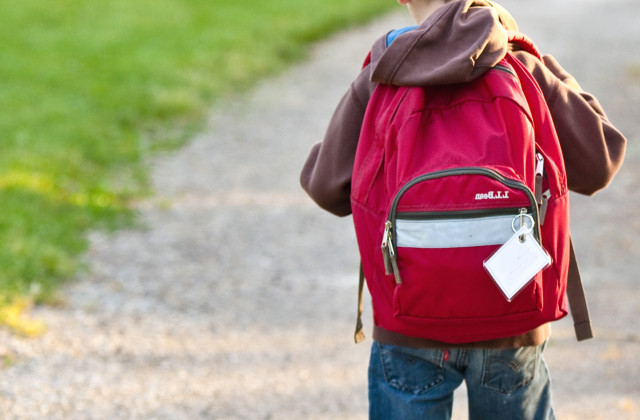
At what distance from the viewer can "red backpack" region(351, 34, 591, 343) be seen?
5.58 ft

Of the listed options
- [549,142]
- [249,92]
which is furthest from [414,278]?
[249,92]

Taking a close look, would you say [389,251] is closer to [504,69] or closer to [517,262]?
[517,262]

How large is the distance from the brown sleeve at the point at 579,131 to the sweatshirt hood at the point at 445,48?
0.15 metres

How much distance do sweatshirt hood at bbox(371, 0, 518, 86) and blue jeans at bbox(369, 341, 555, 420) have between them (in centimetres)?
62

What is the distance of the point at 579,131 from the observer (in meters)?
1.88

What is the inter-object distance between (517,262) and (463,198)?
17 cm

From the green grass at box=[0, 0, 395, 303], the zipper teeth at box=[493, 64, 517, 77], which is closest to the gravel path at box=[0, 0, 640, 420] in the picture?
the green grass at box=[0, 0, 395, 303]

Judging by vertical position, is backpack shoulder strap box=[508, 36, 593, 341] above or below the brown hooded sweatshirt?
below

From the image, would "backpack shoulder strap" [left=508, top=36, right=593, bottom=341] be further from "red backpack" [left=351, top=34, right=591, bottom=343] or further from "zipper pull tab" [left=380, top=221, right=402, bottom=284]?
"zipper pull tab" [left=380, top=221, right=402, bottom=284]

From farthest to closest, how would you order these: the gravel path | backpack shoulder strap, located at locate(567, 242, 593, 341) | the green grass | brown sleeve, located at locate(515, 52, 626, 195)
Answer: the green grass, the gravel path, backpack shoulder strap, located at locate(567, 242, 593, 341), brown sleeve, located at locate(515, 52, 626, 195)

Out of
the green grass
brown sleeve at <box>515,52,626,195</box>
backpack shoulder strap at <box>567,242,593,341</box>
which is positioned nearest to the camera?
brown sleeve at <box>515,52,626,195</box>

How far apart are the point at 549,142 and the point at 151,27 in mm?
8193

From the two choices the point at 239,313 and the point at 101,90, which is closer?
the point at 239,313

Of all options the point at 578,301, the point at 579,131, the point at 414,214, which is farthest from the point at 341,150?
the point at 578,301
